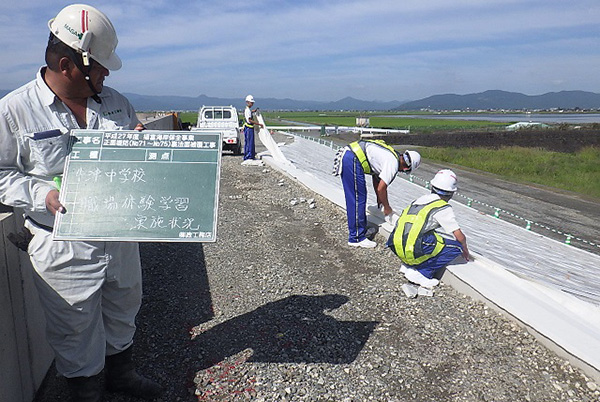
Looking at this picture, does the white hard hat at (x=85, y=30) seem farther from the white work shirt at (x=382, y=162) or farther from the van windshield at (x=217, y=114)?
the van windshield at (x=217, y=114)

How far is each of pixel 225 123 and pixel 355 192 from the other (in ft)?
40.8

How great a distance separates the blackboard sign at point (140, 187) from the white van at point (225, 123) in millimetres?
13059

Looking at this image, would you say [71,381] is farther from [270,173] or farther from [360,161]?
[270,173]

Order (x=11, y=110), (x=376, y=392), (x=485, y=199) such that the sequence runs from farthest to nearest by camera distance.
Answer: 1. (x=485, y=199)
2. (x=376, y=392)
3. (x=11, y=110)

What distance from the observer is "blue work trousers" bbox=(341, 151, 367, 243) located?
549 centimetres

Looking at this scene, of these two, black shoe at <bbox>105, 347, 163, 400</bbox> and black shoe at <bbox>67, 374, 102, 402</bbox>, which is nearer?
black shoe at <bbox>67, 374, 102, 402</bbox>

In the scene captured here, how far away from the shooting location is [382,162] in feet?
17.6

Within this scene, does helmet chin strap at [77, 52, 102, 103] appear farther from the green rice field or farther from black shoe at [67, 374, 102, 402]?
the green rice field

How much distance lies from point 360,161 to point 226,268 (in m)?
2.07

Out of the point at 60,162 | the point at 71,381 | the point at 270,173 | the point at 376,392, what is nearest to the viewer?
the point at 60,162

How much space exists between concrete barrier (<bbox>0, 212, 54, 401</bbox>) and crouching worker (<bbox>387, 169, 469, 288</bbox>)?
Result: 10.5ft

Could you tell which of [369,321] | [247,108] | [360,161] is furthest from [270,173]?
[369,321]

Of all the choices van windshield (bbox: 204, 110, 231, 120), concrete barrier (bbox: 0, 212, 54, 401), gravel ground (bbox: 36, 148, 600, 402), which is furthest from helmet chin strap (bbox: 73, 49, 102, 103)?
van windshield (bbox: 204, 110, 231, 120)

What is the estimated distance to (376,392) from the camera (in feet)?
9.30
